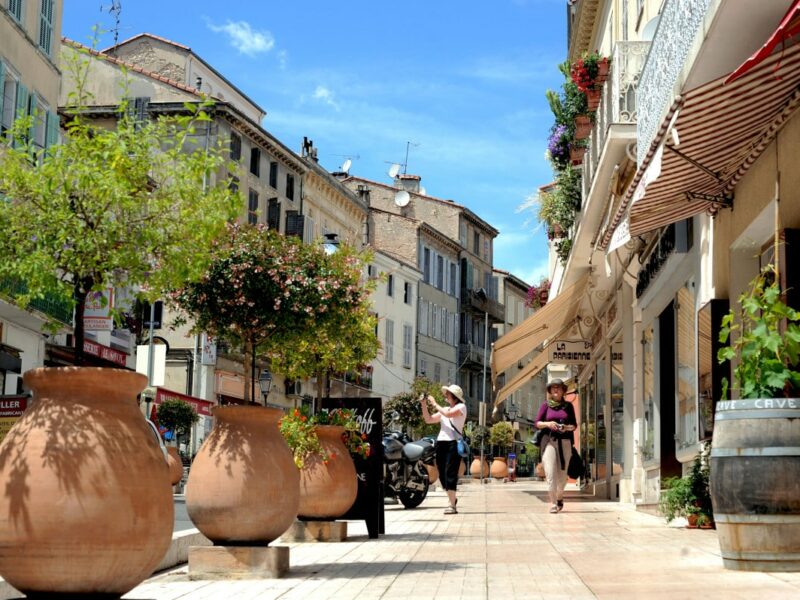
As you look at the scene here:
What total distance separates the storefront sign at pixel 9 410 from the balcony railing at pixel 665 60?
6.58 metres

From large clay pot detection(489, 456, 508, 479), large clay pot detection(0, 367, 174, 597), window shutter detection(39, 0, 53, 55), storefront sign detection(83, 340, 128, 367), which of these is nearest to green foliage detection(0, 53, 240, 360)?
large clay pot detection(0, 367, 174, 597)

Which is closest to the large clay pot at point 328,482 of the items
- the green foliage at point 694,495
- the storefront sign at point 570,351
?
the green foliage at point 694,495

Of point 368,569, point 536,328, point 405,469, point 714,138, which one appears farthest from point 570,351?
point 368,569

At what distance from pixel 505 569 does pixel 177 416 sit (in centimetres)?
3269

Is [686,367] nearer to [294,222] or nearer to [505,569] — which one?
[505,569]

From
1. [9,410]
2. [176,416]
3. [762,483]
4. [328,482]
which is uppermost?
[176,416]

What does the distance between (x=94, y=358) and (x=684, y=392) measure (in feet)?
81.0

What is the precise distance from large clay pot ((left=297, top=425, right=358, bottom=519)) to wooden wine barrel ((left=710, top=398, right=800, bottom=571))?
4.66 m

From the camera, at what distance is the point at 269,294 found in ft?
32.5

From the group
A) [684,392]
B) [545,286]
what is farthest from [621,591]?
[545,286]

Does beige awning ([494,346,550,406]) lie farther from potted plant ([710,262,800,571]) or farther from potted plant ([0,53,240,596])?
potted plant ([0,53,240,596])

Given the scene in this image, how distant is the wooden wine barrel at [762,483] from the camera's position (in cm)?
679

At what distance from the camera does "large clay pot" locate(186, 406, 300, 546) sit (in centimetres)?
804

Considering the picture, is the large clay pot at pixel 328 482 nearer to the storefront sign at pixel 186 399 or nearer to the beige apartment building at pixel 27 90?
the beige apartment building at pixel 27 90
